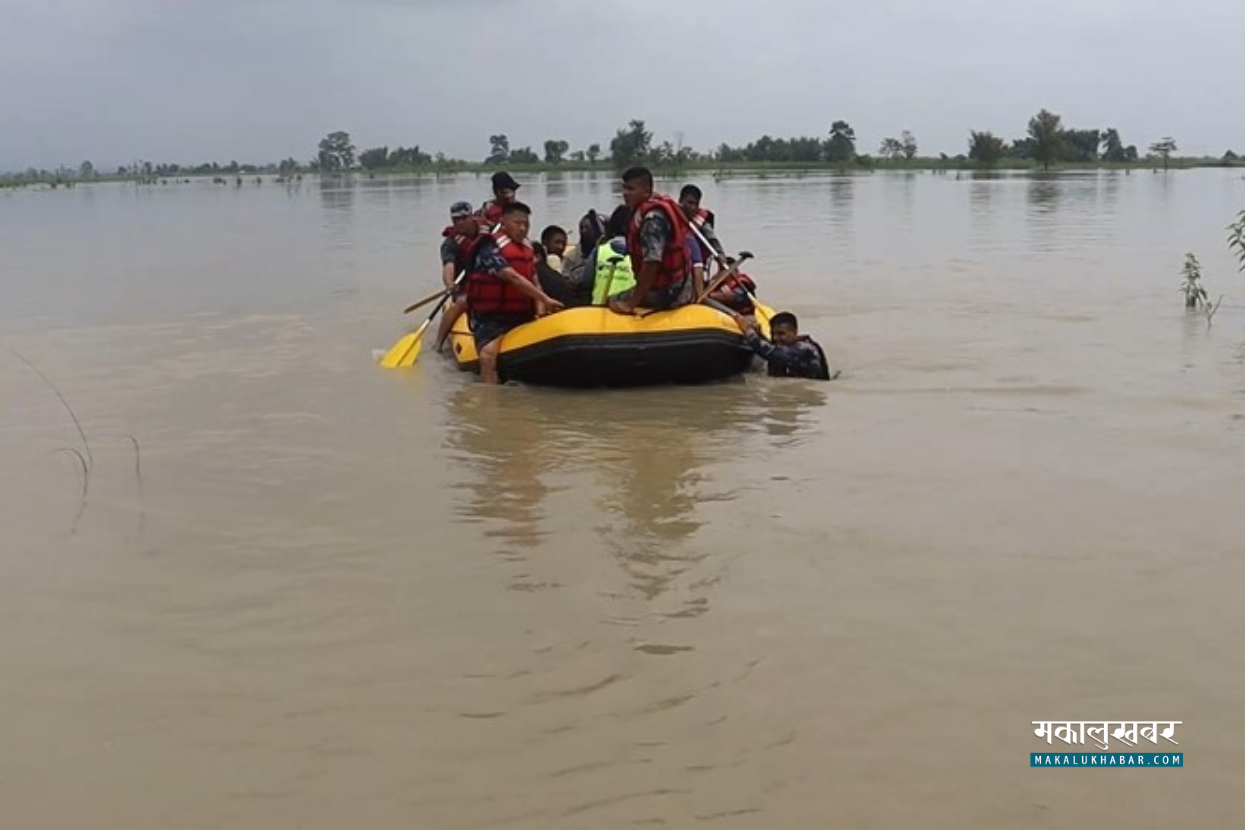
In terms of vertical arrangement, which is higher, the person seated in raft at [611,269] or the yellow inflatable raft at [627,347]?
the person seated in raft at [611,269]

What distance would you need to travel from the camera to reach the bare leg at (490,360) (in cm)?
740

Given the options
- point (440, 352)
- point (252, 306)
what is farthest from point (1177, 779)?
point (252, 306)

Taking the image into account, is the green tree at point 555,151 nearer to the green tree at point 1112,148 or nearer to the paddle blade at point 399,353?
the green tree at point 1112,148

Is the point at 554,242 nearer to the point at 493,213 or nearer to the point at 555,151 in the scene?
the point at 493,213

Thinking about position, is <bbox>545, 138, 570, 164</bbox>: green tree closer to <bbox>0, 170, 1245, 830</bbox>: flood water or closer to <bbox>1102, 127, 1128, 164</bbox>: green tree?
<bbox>1102, 127, 1128, 164</bbox>: green tree

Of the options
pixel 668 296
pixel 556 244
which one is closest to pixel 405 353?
pixel 556 244

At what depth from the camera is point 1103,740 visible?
284 cm

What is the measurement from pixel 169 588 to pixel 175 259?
49.9 ft

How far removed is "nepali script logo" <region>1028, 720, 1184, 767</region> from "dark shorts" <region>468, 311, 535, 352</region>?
4966 millimetres

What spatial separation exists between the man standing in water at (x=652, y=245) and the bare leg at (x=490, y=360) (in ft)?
2.68

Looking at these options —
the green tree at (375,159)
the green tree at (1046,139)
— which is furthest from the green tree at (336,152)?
the green tree at (1046,139)

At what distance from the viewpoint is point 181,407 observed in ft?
22.5

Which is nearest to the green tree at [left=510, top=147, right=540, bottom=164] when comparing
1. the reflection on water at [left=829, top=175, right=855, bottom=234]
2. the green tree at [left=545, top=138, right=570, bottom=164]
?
the green tree at [left=545, top=138, right=570, bottom=164]

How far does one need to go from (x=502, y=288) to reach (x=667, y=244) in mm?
1148
